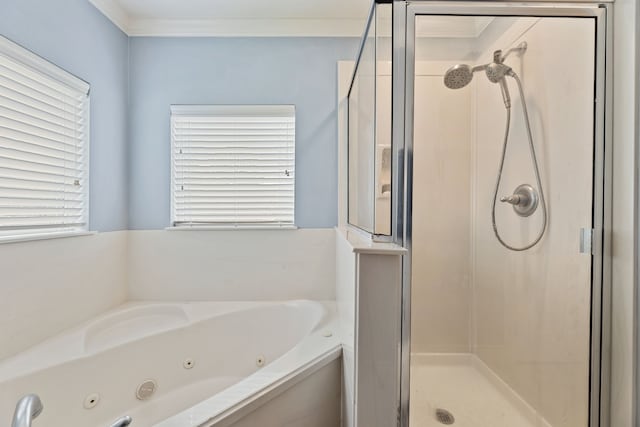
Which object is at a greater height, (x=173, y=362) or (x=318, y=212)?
(x=318, y=212)

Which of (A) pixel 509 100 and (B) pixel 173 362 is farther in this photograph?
(B) pixel 173 362

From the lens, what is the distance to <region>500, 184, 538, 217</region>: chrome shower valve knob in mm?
1329

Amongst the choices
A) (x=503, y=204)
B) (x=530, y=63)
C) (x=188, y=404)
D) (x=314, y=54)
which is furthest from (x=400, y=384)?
(x=314, y=54)

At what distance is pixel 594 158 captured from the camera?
1.13m

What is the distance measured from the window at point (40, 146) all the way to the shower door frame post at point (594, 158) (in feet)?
5.17

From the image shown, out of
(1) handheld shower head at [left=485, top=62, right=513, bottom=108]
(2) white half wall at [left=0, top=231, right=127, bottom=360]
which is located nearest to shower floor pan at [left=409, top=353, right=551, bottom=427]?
(1) handheld shower head at [left=485, top=62, right=513, bottom=108]

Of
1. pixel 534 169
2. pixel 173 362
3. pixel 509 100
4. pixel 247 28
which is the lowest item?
pixel 173 362

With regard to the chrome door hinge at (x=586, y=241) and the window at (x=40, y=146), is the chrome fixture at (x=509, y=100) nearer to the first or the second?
the chrome door hinge at (x=586, y=241)

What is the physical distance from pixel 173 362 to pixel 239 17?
2126 mm

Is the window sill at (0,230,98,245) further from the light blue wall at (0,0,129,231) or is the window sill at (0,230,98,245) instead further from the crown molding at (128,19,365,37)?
the crown molding at (128,19,365,37)

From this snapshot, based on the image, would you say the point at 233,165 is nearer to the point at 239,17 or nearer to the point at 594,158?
the point at 239,17

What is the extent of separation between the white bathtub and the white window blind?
0.61 meters

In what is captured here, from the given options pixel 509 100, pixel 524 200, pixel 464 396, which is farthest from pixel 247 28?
pixel 464 396

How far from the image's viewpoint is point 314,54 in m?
1.95
